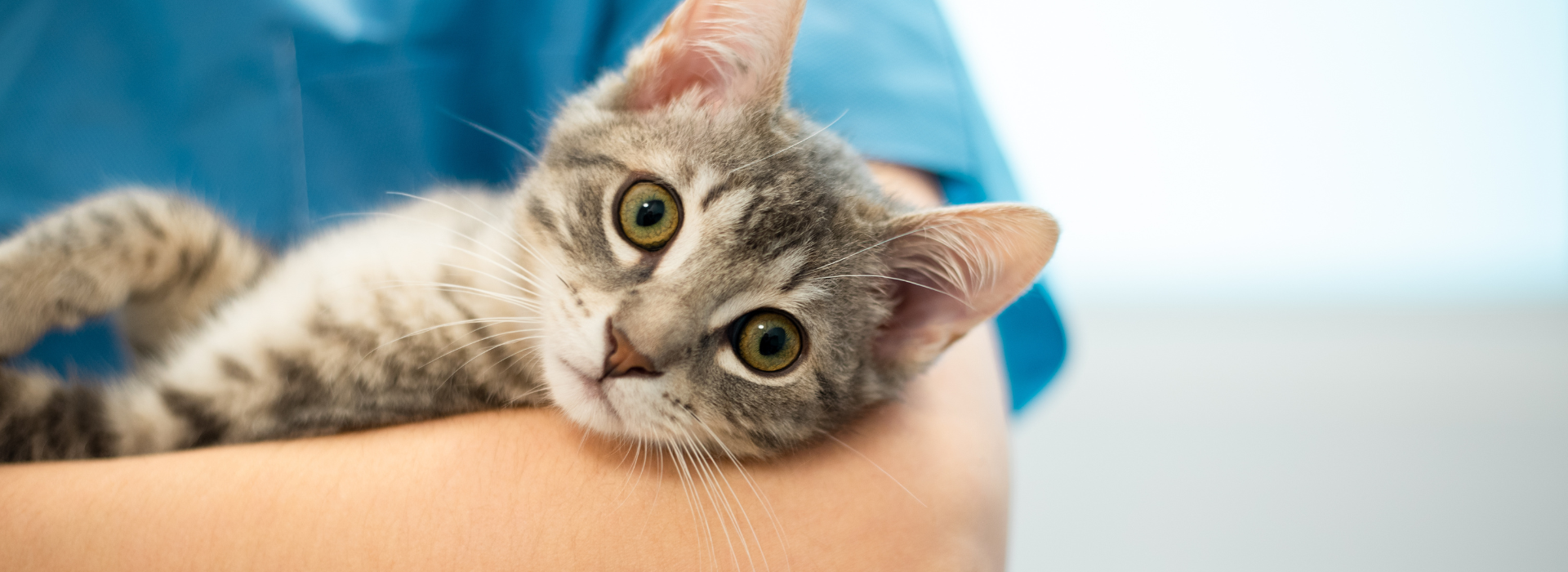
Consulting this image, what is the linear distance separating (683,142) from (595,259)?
0.74 feet

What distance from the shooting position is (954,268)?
1.10 meters

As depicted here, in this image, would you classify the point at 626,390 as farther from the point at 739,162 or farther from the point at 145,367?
the point at 145,367

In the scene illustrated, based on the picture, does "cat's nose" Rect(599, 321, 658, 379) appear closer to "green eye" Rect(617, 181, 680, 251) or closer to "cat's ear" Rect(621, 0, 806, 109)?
"green eye" Rect(617, 181, 680, 251)

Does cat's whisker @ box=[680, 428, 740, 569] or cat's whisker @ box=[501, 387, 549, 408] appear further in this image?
cat's whisker @ box=[501, 387, 549, 408]

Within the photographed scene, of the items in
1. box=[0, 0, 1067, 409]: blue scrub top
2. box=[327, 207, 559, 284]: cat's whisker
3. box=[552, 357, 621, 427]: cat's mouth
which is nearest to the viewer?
box=[552, 357, 621, 427]: cat's mouth

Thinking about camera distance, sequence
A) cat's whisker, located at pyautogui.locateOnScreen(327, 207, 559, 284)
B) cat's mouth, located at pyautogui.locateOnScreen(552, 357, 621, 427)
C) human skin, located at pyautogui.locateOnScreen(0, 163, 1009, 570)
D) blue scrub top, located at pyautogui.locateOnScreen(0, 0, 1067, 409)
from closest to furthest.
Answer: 1. human skin, located at pyautogui.locateOnScreen(0, 163, 1009, 570)
2. cat's mouth, located at pyautogui.locateOnScreen(552, 357, 621, 427)
3. cat's whisker, located at pyautogui.locateOnScreen(327, 207, 559, 284)
4. blue scrub top, located at pyautogui.locateOnScreen(0, 0, 1067, 409)

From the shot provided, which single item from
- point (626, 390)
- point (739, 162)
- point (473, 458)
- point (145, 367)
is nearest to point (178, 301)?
point (145, 367)

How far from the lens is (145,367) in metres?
1.22

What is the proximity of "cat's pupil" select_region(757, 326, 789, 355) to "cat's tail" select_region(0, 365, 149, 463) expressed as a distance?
0.93 meters

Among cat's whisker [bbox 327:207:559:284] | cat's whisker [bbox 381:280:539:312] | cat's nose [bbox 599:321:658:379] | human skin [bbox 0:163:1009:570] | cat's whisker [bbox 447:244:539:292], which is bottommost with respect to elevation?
human skin [bbox 0:163:1009:570]

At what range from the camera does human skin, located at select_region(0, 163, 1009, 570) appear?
873 mm

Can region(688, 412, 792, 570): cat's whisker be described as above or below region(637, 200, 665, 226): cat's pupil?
below

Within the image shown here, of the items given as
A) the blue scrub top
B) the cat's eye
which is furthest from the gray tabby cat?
the blue scrub top

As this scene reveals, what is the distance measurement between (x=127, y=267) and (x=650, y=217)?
83cm
